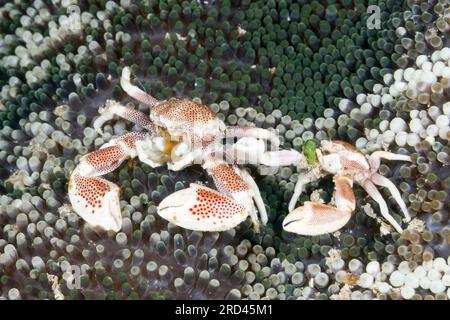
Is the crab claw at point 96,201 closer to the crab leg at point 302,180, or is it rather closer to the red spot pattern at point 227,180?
the red spot pattern at point 227,180

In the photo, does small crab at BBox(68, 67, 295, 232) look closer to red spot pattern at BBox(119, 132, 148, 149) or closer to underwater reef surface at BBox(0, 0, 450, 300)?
red spot pattern at BBox(119, 132, 148, 149)

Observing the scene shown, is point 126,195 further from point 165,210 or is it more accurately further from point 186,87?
point 186,87

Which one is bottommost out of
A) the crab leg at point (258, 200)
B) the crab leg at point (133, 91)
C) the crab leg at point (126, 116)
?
the crab leg at point (258, 200)

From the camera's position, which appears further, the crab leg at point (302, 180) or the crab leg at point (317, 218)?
the crab leg at point (302, 180)

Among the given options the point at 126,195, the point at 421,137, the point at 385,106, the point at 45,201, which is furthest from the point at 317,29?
the point at 45,201

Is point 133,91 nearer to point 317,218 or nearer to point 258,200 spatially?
point 258,200

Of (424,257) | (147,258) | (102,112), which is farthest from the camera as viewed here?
(102,112)

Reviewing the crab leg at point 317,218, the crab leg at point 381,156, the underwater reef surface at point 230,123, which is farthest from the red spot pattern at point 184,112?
the crab leg at point 381,156
